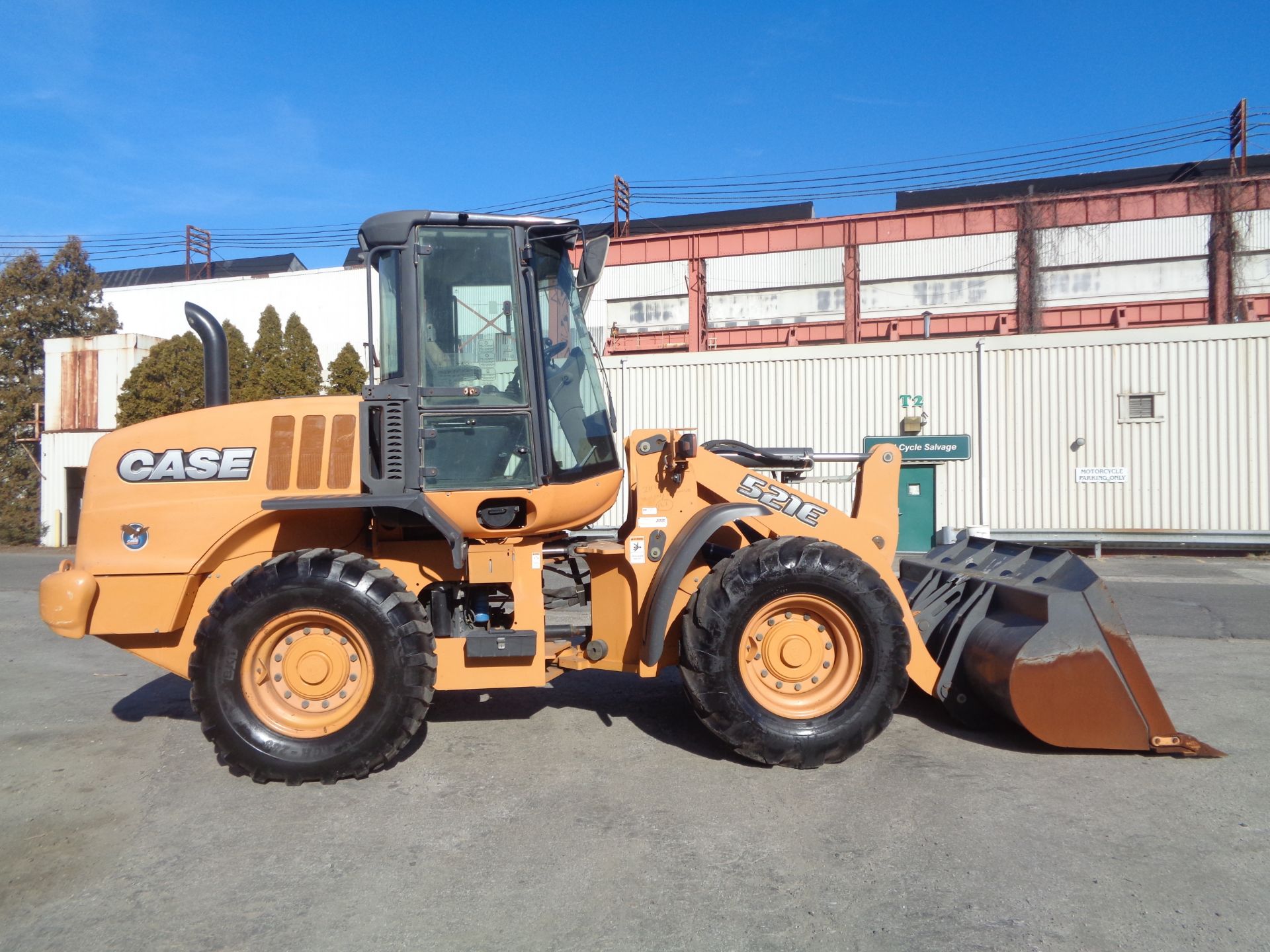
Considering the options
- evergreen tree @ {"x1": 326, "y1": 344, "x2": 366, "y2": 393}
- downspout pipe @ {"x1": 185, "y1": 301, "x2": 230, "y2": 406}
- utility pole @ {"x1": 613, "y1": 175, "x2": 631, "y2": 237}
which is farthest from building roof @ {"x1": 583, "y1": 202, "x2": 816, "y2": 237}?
downspout pipe @ {"x1": 185, "y1": 301, "x2": 230, "y2": 406}

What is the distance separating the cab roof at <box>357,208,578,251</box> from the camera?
16.7ft

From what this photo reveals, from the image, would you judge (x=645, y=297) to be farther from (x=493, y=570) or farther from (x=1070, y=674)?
(x=1070, y=674)

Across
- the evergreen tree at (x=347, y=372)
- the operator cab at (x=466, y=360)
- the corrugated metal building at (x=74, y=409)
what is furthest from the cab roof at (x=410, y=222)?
the corrugated metal building at (x=74, y=409)

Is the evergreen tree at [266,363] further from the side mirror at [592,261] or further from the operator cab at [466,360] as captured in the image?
the side mirror at [592,261]

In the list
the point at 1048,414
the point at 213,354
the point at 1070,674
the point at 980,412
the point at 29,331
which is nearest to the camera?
the point at 1070,674

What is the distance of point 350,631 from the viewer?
4828mm

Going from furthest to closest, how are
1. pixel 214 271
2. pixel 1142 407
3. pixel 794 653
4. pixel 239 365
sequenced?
1. pixel 214 271
2. pixel 239 365
3. pixel 1142 407
4. pixel 794 653

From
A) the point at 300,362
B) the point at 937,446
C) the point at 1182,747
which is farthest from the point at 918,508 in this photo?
the point at 1182,747

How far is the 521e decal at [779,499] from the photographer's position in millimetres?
5340

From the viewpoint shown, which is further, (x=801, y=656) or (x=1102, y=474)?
(x=1102, y=474)

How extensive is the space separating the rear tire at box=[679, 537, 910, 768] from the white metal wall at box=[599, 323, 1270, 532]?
12840mm

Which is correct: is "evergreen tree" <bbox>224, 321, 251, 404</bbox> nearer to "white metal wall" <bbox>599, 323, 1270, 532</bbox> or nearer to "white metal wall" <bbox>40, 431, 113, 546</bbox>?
"white metal wall" <bbox>40, 431, 113, 546</bbox>

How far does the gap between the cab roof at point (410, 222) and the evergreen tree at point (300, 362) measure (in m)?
17.6

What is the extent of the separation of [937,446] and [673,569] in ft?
49.0
